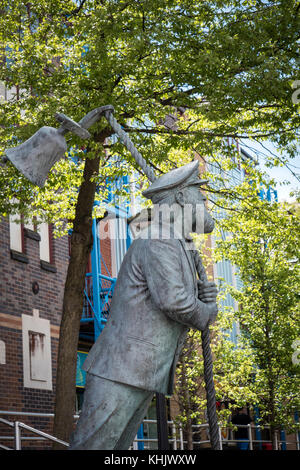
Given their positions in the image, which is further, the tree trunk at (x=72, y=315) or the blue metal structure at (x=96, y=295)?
the blue metal structure at (x=96, y=295)

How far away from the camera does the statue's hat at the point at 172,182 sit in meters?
4.77

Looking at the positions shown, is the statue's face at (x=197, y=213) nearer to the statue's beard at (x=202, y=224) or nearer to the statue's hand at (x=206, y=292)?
the statue's beard at (x=202, y=224)

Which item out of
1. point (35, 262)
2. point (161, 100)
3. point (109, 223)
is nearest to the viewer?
point (161, 100)

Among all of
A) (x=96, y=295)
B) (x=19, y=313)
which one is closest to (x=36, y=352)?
(x=19, y=313)

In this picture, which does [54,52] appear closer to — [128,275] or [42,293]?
[42,293]

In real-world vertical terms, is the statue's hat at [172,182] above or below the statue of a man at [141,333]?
above

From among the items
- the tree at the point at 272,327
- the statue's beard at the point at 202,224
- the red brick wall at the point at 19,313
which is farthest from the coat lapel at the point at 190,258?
the tree at the point at 272,327

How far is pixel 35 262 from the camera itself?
15.8 meters

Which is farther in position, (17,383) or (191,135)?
(17,383)

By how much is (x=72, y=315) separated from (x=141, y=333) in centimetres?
639

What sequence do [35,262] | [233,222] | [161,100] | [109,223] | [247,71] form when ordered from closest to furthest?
[247,71] → [161,100] → [233,222] → [35,262] → [109,223]

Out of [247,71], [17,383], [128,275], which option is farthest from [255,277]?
[128,275]

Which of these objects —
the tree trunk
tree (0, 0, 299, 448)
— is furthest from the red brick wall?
the tree trunk

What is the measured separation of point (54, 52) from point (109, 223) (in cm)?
921
